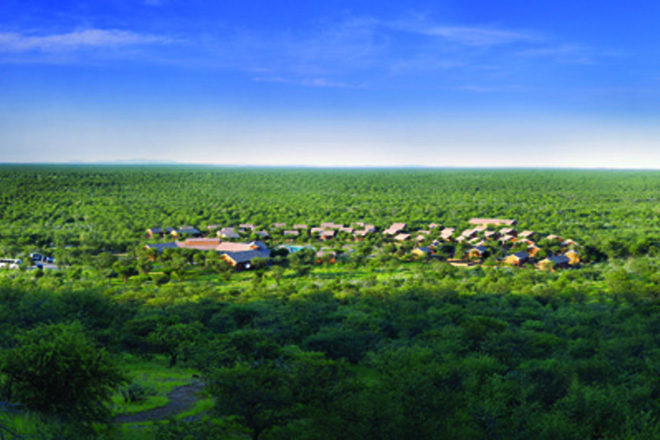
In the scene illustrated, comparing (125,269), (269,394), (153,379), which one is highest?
(269,394)

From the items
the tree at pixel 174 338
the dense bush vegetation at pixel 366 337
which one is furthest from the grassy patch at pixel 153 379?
the tree at pixel 174 338

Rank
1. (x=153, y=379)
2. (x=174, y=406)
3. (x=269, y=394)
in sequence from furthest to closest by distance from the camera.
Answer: (x=153, y=379)
(x=174, y=406)
(x=269, y=394)

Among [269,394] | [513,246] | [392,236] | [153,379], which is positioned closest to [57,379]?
[269,394]

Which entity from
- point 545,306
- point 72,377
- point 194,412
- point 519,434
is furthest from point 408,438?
point 545,306

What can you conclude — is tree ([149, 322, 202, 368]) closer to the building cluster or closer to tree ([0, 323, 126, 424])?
tree ([0, 323, 126, 424])

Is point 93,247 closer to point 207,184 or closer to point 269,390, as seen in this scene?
point 269,390

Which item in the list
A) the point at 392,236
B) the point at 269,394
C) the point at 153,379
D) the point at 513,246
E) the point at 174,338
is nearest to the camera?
the point at 269,394

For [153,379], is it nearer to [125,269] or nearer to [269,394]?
[269,394]

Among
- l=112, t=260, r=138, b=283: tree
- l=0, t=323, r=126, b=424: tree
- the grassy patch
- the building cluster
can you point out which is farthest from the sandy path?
the building cluster
